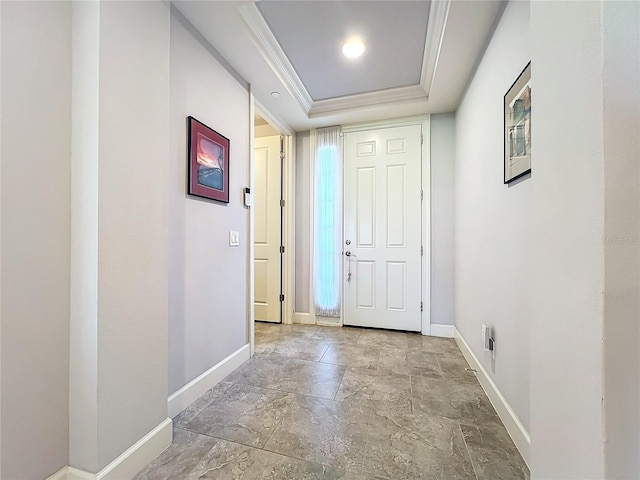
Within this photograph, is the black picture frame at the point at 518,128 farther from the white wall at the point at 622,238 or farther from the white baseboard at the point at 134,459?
the white baseboard at the point at 134,459

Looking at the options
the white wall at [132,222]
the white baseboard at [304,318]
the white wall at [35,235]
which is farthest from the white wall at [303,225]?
the white wall at [35,235]

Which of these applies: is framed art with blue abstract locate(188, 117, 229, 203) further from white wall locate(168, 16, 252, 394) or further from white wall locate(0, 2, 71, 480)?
white wall locate(0, 2, 71, 480)

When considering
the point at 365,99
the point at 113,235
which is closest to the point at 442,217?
the point at 365,99

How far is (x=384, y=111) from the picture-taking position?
288cm

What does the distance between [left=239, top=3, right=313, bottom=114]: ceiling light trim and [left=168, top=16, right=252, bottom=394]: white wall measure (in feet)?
1.13

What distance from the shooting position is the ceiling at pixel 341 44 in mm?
1646

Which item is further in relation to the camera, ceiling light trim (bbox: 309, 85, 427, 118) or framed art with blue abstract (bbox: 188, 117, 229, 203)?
ceiling light trim (bbox: 309, 85, 427, 118)

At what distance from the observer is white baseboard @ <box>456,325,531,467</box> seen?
1219 millimetres

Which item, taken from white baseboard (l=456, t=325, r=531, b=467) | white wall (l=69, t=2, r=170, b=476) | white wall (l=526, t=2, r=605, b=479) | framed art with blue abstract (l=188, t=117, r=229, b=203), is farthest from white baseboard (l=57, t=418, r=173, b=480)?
white baseboard (l=456, t=325, r=531, b=467)

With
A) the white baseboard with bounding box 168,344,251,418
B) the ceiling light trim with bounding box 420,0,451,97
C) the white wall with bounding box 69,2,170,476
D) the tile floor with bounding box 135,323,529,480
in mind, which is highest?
the ceiling light trim with bounding box 420,0,451,97

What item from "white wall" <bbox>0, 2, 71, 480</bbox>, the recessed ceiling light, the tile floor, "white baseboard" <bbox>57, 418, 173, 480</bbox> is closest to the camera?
"white wall" <bbox>0, 2, 71, 480</bbox>

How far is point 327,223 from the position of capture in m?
3.34

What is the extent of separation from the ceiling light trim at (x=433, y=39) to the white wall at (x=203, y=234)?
59.3 inches

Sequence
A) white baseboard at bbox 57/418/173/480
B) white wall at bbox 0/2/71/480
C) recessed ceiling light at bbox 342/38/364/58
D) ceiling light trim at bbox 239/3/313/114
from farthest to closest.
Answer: recessed ceiling light at bbox 342/38/364/58 < ceiling light trim at bbox 239/3/313/114 < white baseboard at bbox 57/418/173/480 < white wall at bbox 0/2/71/480
